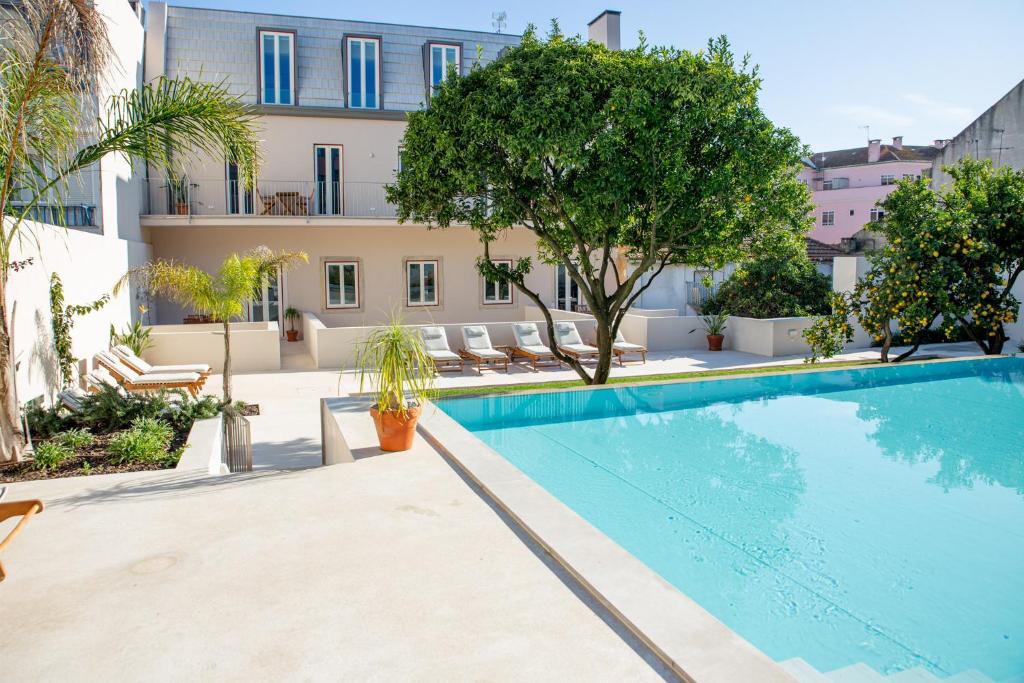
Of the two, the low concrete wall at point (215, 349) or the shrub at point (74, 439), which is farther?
the low concrete wall at point (215, 349)

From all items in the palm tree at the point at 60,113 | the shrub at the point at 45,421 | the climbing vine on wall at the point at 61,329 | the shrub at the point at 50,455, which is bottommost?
the shrub at the point at 50,455

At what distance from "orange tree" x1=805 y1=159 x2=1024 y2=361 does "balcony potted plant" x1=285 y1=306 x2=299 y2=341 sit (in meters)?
12.7

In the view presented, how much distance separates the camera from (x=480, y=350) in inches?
619

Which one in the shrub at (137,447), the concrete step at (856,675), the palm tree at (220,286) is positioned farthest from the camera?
the palm tree at (220,286)

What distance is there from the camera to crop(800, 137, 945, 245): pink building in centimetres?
4741

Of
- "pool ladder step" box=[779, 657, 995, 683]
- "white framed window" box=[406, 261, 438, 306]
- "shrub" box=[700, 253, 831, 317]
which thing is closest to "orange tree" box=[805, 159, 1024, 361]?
"shrub" box=[700, 253, 831, 317]

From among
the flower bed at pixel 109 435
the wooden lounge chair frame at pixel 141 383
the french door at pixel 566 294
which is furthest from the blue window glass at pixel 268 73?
the flower bed at pixel 109 435

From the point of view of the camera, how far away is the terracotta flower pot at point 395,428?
688cm

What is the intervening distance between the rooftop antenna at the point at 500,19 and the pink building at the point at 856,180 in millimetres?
29361

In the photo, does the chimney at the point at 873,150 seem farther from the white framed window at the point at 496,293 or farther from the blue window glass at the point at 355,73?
the blue window glass at the point at 355,73

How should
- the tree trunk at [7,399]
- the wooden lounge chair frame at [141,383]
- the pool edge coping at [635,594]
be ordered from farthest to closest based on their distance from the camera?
the wooden lounge chair frame at [141,383] < the tree trunk at [7,399] < the pool edge coping at [635,594]

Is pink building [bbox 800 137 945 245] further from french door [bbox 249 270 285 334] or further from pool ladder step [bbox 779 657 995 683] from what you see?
pool ladder step [bbox 779 657 995 683]

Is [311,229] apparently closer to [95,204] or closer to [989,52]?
[95,204]

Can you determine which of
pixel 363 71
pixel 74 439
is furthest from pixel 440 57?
pixel 74 439
